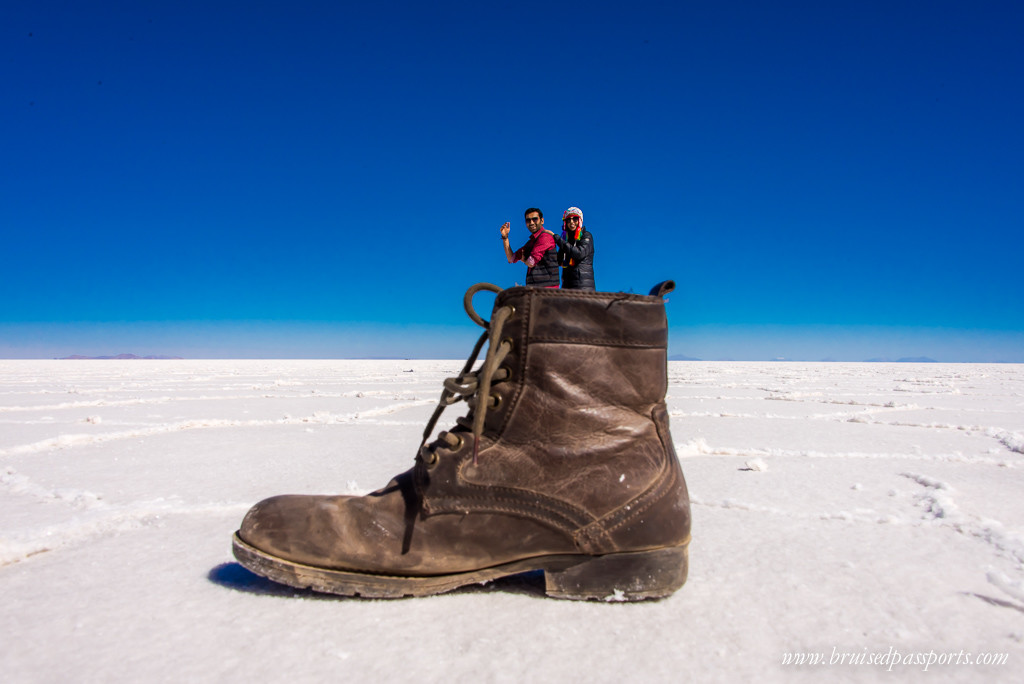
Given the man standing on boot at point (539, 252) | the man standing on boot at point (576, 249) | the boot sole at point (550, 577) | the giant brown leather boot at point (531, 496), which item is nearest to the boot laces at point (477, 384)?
the giant brown leather boot at point (531, 496)

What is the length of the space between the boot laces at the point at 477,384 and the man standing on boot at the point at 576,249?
2080 mm

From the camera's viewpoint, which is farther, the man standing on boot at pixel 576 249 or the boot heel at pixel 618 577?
the man standing on boot at pixel 576 249

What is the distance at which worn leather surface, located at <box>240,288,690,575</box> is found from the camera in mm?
823

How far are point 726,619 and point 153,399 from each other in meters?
Result: 4.59

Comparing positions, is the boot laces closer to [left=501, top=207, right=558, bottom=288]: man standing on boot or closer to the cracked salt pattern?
the cracked salt pattern

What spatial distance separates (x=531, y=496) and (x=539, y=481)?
0.03m

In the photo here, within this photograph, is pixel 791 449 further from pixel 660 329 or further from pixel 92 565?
pixel 92 565

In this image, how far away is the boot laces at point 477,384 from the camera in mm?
842

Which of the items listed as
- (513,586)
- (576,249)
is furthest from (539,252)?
(513,586)

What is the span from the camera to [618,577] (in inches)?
32.5

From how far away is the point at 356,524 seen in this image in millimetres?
832

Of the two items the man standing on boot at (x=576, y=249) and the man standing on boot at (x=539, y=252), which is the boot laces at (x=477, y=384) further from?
the man standing on boot at (x=539, y=252)

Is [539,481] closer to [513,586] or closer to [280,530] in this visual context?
[513,586]

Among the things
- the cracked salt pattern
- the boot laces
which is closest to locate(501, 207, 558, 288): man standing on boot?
the cracked salt pattern
